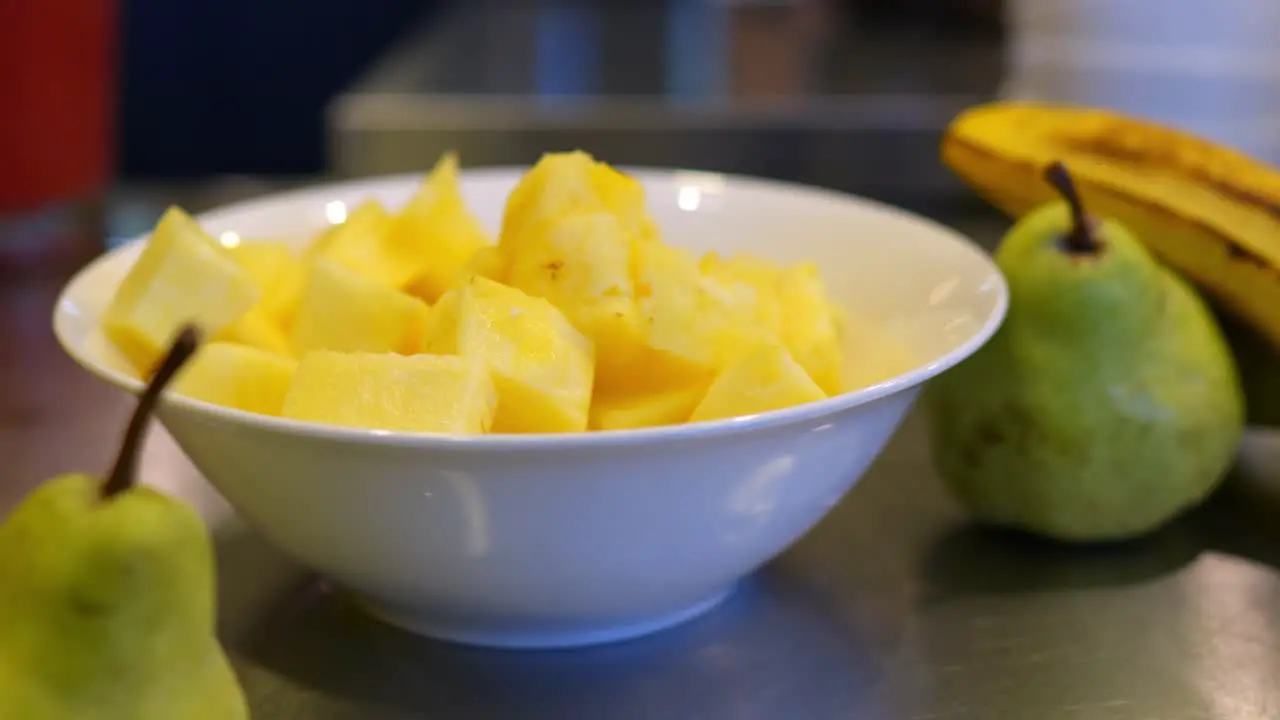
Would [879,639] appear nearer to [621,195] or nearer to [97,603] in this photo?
[621,195]

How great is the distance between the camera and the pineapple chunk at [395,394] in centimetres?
57

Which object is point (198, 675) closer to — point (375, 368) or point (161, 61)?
point (375, 368)

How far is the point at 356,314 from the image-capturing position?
685 mm

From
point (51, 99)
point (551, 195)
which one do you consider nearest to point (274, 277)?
point (551, 195)

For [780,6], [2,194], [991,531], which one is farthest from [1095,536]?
[780,6]

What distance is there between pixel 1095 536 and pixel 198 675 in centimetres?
54

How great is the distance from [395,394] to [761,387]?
6.8 inches

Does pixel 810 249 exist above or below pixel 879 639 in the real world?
above

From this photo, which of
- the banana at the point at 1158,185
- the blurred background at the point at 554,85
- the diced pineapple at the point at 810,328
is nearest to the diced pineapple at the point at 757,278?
the diced pineapple at the point at 810,328

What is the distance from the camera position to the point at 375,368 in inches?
23.4

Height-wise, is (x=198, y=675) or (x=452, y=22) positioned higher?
(x=198, y=675)

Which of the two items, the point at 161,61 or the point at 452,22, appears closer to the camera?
the point at 452,22

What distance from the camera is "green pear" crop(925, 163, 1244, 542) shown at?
0.76 m

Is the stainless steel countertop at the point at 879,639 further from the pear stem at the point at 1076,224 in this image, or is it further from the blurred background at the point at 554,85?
the blurred background at the point at 554,85
